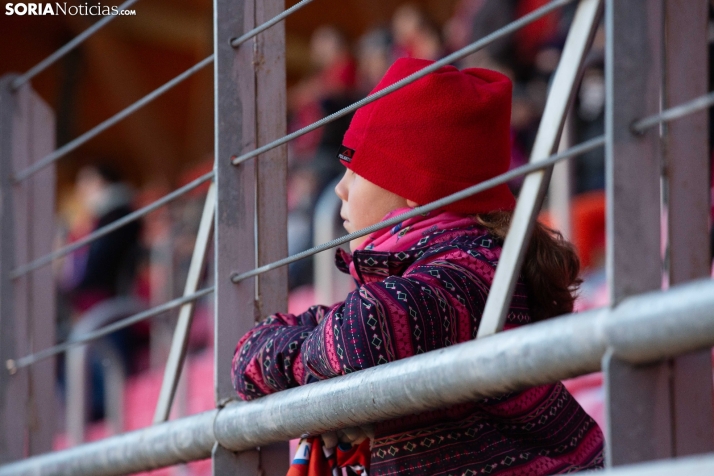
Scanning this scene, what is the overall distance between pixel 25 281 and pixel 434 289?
3.84 ft

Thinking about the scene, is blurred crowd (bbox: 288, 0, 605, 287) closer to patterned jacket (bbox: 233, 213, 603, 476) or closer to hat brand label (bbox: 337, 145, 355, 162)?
hat brand label (bbox: 337, 145, 355, 162)

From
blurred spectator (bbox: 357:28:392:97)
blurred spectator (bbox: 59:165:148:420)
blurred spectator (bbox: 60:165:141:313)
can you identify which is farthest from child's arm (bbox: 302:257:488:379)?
blurred spectator (bbox: 357:28:392:97)

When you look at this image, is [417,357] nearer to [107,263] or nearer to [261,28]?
[261,28]

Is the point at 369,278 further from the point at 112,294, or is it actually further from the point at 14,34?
the point at 14,34

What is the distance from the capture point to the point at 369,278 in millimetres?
1338

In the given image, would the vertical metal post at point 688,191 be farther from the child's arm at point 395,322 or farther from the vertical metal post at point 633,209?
the child's arm at point 395,322

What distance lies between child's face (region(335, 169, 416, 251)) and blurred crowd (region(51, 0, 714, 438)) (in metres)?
1.35

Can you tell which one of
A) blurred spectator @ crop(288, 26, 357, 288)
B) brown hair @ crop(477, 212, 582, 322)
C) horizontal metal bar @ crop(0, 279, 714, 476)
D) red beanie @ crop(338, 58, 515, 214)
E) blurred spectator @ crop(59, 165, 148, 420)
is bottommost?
horizontal metal bar @ crop(0, 279, 714, 476)

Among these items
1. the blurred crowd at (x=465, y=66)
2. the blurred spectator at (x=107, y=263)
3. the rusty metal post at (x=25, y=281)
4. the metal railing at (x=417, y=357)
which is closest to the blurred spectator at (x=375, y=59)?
the blurred crowd at (x=465, y=66)

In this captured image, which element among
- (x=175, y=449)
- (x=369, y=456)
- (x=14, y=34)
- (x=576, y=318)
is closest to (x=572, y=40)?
(x=576, y=318)

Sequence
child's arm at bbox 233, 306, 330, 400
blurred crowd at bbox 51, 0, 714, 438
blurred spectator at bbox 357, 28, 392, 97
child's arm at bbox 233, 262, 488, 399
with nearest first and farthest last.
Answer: child's arm at bbox 233, 262, 488, 399
child's arm at bbox 233, 306, 330, 400
blurred crowd at bbox 51, 0, 714, 438
blurred spectator at bbox 357, 28, 392, 97

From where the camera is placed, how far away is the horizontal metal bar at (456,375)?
2.78 feet

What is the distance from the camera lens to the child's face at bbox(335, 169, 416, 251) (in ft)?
4.86

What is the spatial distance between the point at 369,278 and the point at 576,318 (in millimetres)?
441
